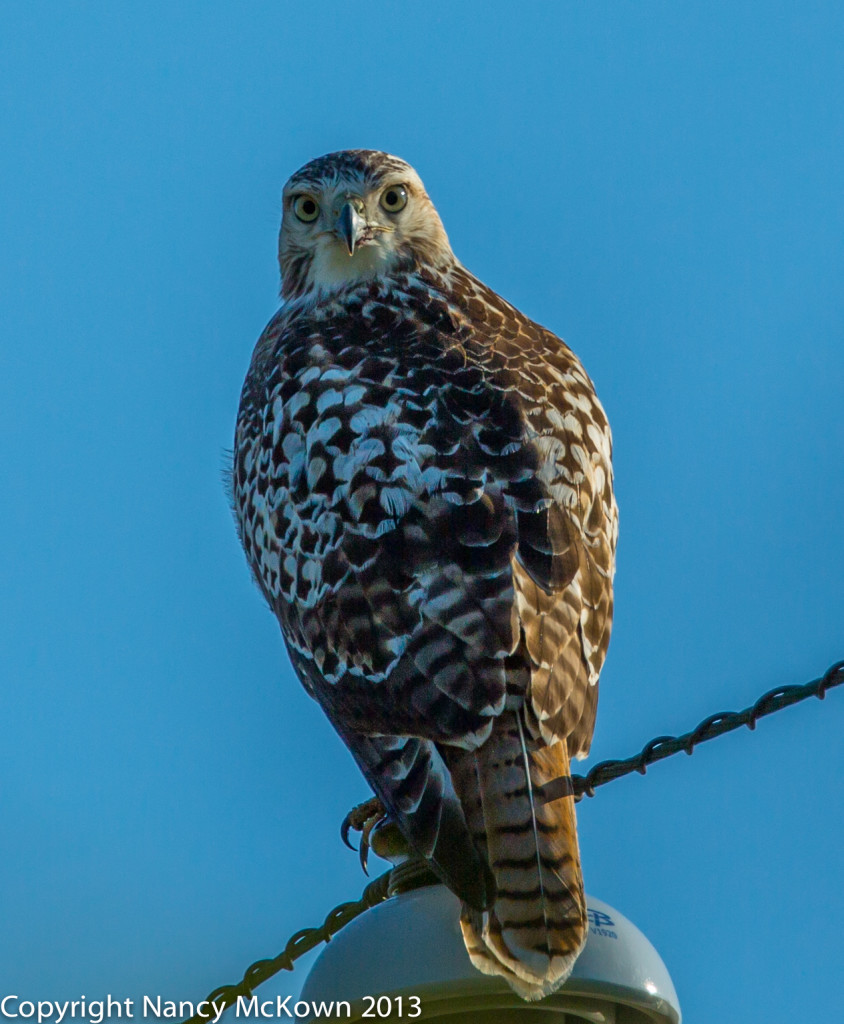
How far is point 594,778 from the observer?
423 centimetres

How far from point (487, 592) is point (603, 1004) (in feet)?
3.67

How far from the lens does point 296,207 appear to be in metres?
6.57

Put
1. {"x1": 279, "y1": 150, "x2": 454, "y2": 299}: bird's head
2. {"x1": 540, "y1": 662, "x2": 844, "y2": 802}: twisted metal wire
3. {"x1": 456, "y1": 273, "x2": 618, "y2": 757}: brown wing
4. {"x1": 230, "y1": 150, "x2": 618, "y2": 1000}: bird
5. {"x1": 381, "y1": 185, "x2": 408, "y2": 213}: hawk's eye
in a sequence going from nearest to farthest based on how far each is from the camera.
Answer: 1. {"x1": 540, "y1": 662, "x2": 844, "y2": 802}: twisted metal wire
2. {"x1": 230, "y1": 150, "x2": 618, "y2": 1000}: bird
3. {"x1": 456, "y1": 273, "x2": 618, "y2": 757}: brown wing
4. {"x1": 279, "y1": 150, "x2": 454, "y2": 299}: bird's head
5. {"x1": 381, "y1": 185, "x2": 408, "y2": 213}: hawk's eye

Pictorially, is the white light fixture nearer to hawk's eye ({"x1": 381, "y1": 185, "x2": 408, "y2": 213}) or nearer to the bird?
the bird

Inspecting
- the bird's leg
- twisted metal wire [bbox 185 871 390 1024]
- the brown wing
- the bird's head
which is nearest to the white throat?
the bird's head

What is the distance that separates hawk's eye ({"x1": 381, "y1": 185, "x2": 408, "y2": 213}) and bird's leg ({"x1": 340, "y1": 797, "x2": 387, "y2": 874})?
89.0 inches

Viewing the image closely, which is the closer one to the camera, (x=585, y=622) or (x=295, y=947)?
(x=295, y=947)

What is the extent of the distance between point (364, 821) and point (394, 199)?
2.35m

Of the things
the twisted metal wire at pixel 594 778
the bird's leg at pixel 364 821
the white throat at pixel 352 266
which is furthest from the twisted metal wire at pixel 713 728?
the white throat at pixel 352 266

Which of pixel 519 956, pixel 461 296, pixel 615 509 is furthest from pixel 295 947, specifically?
pixel 461 296

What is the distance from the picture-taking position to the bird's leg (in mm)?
5305

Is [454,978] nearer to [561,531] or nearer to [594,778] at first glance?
[594,778]

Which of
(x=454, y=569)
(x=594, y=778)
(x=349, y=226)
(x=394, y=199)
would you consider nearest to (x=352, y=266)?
(x=349, y=226)

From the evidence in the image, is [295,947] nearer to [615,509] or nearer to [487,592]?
[487,592]
